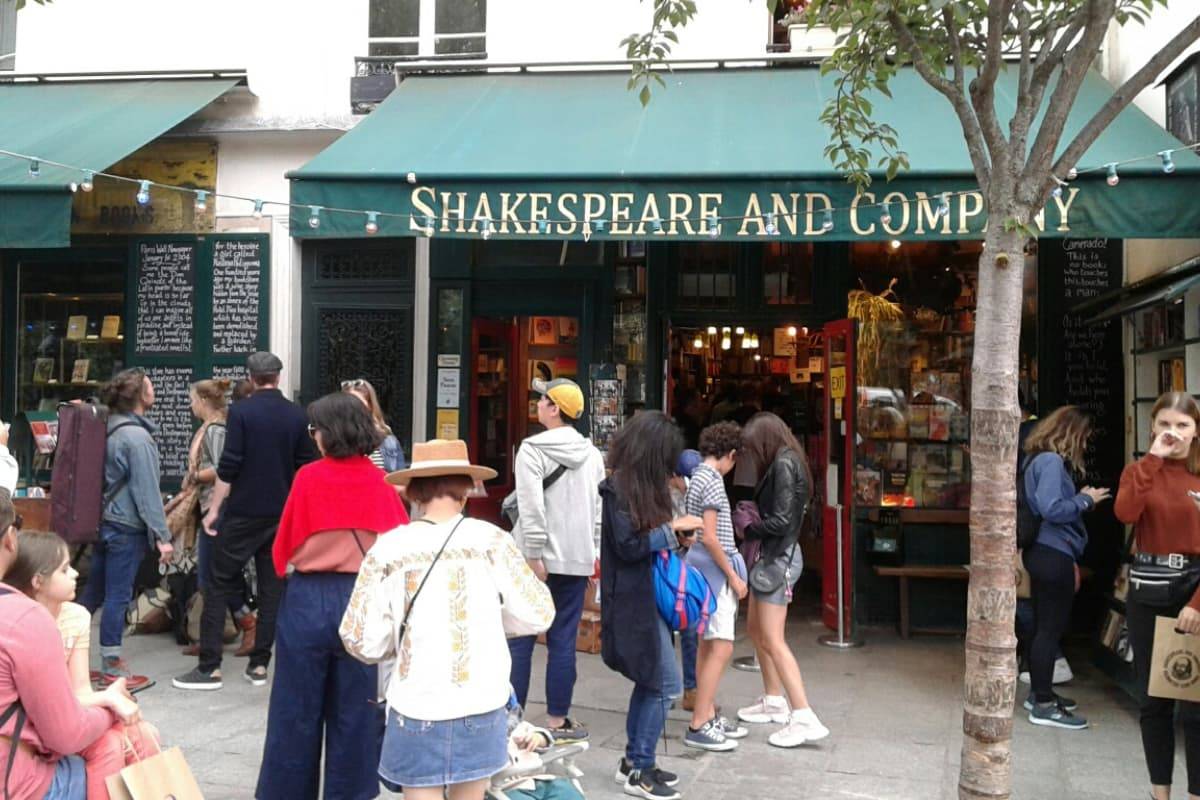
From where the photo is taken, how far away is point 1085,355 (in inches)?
330

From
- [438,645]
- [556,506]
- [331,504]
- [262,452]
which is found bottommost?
[438,645]

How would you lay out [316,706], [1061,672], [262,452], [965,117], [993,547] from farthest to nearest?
1. [1061,672]
2. [262,452]
3. [316,706]
4. [965,117]
5. [993,547]

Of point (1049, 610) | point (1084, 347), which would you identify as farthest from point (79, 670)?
point (1084, 347)

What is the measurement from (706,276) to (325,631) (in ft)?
18.3

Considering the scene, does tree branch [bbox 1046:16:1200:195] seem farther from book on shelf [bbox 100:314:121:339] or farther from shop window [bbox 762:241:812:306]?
book on shelf [bbox 100:314:121:339]

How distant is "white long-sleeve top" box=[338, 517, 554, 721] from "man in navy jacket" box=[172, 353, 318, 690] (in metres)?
3.06

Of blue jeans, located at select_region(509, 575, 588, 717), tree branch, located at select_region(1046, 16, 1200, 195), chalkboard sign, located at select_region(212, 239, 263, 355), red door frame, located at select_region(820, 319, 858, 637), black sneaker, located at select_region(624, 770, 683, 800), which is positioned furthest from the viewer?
chalkboard sign, located at select_region(212, 239, 263, 355)

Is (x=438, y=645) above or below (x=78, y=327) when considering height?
below

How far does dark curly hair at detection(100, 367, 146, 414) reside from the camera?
22.1ft

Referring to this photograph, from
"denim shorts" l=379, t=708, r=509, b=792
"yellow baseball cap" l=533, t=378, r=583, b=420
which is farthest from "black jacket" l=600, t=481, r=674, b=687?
"denim shorts" l=379, t=708, r=509, b=792

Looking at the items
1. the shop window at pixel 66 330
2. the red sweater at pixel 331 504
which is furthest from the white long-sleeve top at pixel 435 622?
the shop window at pixel 66 330

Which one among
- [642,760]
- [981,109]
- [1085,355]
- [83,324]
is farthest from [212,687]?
[1085,355]

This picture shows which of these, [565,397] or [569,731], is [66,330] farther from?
[569,731]

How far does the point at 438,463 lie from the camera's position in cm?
365
